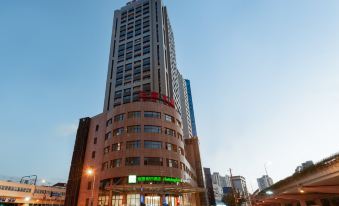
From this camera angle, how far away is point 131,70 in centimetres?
8956

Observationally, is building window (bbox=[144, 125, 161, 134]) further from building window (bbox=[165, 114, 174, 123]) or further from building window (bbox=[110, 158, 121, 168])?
building window (bbox=[110, 158, 121, 168])

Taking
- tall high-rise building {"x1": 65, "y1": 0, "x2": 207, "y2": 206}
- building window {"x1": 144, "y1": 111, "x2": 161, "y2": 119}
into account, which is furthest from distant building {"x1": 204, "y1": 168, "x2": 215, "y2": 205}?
building window {"x1": 144, "y1": 111, "x2": 161, "y2": 119}

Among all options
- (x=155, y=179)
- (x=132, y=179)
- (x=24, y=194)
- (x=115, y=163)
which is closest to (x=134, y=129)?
(x=115, y=163)

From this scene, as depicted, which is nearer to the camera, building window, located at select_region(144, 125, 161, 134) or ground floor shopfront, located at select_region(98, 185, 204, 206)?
ground floor shopfront, located at select_region(98, 185, 204, 206)

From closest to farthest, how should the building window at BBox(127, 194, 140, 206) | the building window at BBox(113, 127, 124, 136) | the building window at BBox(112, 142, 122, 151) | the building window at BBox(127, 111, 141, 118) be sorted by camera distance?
the building window at BBox(127, 194, 140, 206)
the building window at BBox(112, 142, 122, 151)
the building window at BBox(113, 127, 124, 136)
the building window at BBox(127, 111, 141, 118)

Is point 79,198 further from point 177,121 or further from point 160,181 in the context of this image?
point 177,121

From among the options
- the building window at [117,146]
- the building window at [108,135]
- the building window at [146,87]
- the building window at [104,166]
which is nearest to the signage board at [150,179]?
the building window at [117,146]

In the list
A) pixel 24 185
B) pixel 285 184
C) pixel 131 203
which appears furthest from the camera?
pixel 24 185

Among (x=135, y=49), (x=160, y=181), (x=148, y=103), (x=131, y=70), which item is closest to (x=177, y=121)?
(x=148, y=103)

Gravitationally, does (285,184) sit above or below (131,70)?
below

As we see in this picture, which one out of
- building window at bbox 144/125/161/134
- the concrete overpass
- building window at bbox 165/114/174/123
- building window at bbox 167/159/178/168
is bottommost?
the concrete overpass

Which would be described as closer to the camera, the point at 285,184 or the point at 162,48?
the point at 285,184

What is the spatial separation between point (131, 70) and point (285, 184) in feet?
219

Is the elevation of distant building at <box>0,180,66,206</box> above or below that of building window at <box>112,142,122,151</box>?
below
